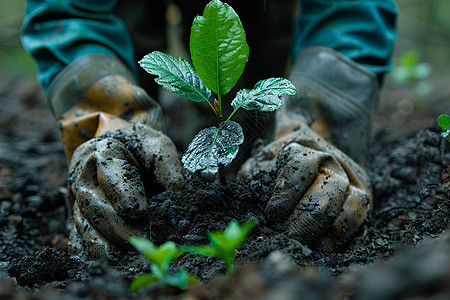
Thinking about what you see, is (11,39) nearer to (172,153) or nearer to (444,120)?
(172,153)

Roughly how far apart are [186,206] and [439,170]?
3.51 feet

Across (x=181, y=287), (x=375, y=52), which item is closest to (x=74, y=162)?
(x=181, y=287)

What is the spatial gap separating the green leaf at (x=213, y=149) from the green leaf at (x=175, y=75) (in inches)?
5.0

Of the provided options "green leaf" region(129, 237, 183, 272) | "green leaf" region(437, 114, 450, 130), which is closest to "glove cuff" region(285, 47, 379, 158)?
"green leaf" region(437, 114, 450, 130)

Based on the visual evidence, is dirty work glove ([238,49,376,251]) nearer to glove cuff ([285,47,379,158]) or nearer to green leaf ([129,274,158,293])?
glove cuff ([285,47,379,158])

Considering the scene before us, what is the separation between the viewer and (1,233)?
4.70 ft

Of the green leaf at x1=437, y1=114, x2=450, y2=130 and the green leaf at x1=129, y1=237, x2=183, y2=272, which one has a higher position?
the green leaf at x1=437, y1=114, x2=450, y2=130

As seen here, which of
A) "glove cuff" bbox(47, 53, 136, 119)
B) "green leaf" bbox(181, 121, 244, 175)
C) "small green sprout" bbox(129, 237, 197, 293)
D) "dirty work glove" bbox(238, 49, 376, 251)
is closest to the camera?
"small green sprout" bbox(129, 237, 197, 293)

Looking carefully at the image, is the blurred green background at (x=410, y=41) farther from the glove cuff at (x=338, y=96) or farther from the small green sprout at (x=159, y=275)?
the small green sprout at (x=159, y=275)

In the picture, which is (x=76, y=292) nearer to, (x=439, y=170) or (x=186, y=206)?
(x=186, y=206)

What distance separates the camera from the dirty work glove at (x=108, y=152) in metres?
1.08

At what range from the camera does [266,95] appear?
0.99 metres

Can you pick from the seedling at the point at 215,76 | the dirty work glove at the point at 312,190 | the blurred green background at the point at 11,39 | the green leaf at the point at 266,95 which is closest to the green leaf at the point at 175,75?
the seedling at the point at 215,76

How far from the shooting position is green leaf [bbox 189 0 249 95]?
95cm
